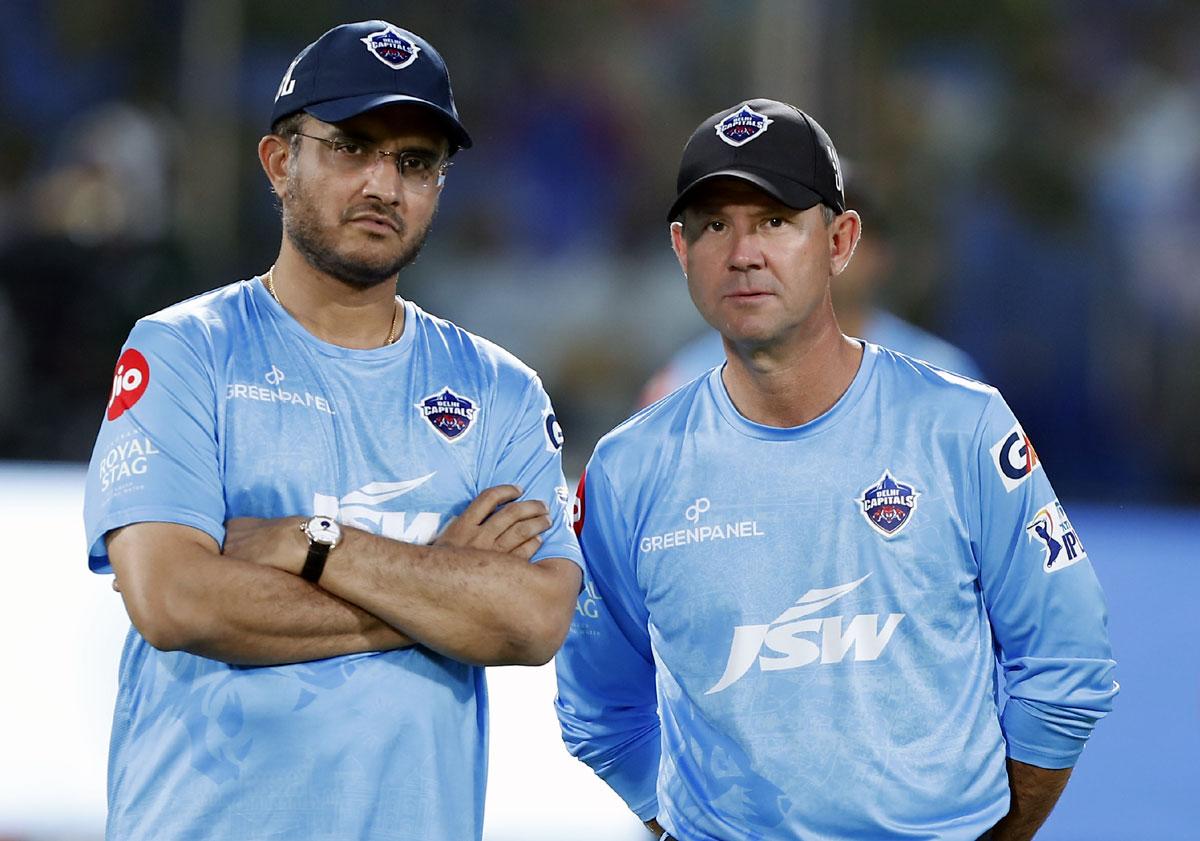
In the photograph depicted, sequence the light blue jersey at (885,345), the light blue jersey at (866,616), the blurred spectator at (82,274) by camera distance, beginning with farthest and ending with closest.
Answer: the blurred spectator at (82,274) < the light blue jersey at (885,345) < the light blue jersey at (866,616)

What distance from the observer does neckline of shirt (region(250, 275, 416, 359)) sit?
2947mm

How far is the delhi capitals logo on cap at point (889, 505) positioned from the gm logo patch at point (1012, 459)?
15 centimetres

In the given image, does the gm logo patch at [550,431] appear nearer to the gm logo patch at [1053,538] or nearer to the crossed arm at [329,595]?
the crossed arm at [329,595]

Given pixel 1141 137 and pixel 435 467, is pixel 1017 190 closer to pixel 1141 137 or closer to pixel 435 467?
pixel 1141 137

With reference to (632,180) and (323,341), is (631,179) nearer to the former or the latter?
(632,180)

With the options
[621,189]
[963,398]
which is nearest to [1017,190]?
[621,189]

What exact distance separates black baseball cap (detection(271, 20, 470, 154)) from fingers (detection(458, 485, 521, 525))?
0.58 meters

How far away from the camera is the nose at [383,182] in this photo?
291cm

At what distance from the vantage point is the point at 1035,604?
9.43 feet

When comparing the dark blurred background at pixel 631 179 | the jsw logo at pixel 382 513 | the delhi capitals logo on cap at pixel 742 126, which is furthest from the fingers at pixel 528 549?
the dark blurred background at pixel 631 179

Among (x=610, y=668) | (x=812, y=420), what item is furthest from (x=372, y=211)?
(x=610, y=668)

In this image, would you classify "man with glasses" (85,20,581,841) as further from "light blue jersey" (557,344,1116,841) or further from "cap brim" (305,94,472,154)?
"light blue jersey" (557,344,1116,841)

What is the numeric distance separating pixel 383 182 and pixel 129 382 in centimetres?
54

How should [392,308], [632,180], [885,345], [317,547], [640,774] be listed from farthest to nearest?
[632,180]
[885,345]
[640,774]
[392,308]
[317,547]
